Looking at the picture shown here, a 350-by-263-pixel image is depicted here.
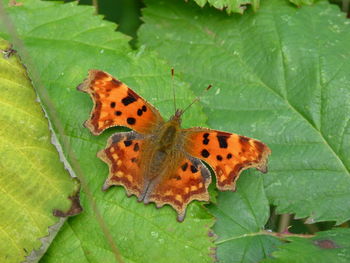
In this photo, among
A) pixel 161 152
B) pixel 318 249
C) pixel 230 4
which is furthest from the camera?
pixel 230 4

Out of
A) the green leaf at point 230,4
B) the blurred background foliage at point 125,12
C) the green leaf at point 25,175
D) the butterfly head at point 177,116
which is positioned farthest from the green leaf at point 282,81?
the green leaf at point 25,175

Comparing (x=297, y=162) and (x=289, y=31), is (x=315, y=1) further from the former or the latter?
(x=297, y=162)

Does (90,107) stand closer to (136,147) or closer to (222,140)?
(136,147)

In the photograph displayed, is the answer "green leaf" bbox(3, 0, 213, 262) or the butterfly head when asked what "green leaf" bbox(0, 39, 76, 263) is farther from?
the butterfly head

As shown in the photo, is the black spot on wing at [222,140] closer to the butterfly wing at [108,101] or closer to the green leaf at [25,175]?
the butterfly wing at [108,101]

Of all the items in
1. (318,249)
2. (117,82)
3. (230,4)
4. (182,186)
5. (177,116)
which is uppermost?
(230,4)

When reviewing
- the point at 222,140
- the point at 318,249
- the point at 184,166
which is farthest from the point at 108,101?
the point at 318,249

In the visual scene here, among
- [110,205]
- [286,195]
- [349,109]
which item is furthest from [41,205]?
[349,109]
